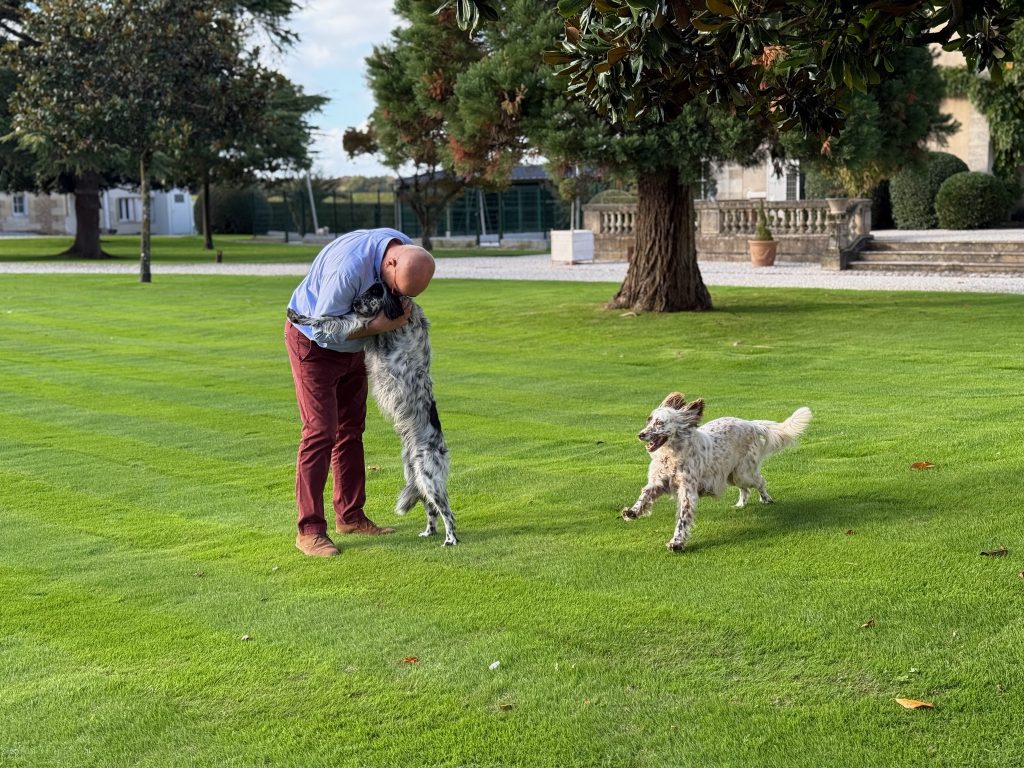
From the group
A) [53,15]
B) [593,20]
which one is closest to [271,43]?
[53,15]

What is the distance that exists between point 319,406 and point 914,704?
11.6 ft

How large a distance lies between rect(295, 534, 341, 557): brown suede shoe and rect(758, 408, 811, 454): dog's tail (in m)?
2.65

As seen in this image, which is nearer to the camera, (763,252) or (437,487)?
(437,487)

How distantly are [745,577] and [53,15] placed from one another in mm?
28730

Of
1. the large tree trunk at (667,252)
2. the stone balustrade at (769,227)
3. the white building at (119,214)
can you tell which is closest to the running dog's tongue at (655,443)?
the large tree trunk at (667,252)

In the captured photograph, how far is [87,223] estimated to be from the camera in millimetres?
43188

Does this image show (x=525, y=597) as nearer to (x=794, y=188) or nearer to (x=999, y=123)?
(x=999, y=123)

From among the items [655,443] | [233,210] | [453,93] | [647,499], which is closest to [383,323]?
[655,443]

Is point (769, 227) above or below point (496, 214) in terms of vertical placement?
below

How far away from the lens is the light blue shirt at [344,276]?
6.39m

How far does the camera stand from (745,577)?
608cm

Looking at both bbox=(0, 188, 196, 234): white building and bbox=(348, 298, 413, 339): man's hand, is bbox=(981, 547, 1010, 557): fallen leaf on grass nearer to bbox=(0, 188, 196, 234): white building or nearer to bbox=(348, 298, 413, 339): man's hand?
bbox=(348, 298, 413, 339): man's hand

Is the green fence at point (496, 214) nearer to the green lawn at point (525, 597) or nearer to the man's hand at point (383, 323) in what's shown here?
the green lawn at point (525, 597)

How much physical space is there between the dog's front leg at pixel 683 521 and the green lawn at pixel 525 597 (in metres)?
0.10
